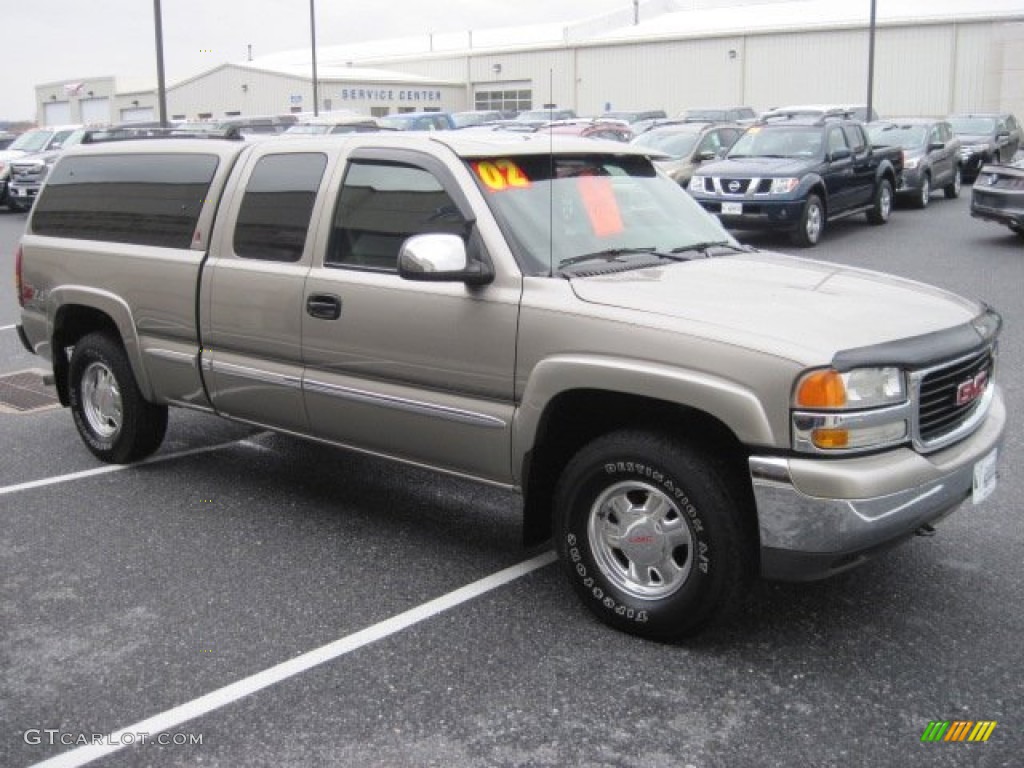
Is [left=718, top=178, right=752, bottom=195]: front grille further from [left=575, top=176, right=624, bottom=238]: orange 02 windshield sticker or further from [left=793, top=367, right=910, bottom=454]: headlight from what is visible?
[left=793, top=367, right=910, bottom=454]: headlight

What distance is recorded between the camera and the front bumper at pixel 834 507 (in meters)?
3.57

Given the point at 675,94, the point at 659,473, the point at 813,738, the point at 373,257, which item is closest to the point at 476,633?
the point at 659,473

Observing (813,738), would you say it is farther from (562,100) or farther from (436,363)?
(562,100)

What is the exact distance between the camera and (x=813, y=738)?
340 centimetres

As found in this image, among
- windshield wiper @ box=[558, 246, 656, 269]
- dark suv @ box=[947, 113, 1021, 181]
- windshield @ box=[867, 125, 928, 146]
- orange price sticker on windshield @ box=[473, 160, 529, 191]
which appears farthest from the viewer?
dark suv @ box=[947, 113, 1021, 181]

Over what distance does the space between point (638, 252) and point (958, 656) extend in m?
1.99

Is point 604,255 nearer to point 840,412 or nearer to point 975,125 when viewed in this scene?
point 840,412

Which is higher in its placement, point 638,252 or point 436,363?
point 638,252

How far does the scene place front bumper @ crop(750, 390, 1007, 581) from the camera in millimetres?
3574

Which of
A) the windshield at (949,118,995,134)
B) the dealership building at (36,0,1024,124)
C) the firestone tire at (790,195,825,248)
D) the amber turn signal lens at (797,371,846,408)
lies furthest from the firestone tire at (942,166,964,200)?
the amber turn signal lens at (797,371,846,408)

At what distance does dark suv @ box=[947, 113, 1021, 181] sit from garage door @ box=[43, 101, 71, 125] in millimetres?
61462

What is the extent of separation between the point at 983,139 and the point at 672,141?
11.9 metres

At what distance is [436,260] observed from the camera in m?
4.21

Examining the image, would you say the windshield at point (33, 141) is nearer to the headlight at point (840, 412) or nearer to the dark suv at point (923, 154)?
the dark suv at point (923, 154)
